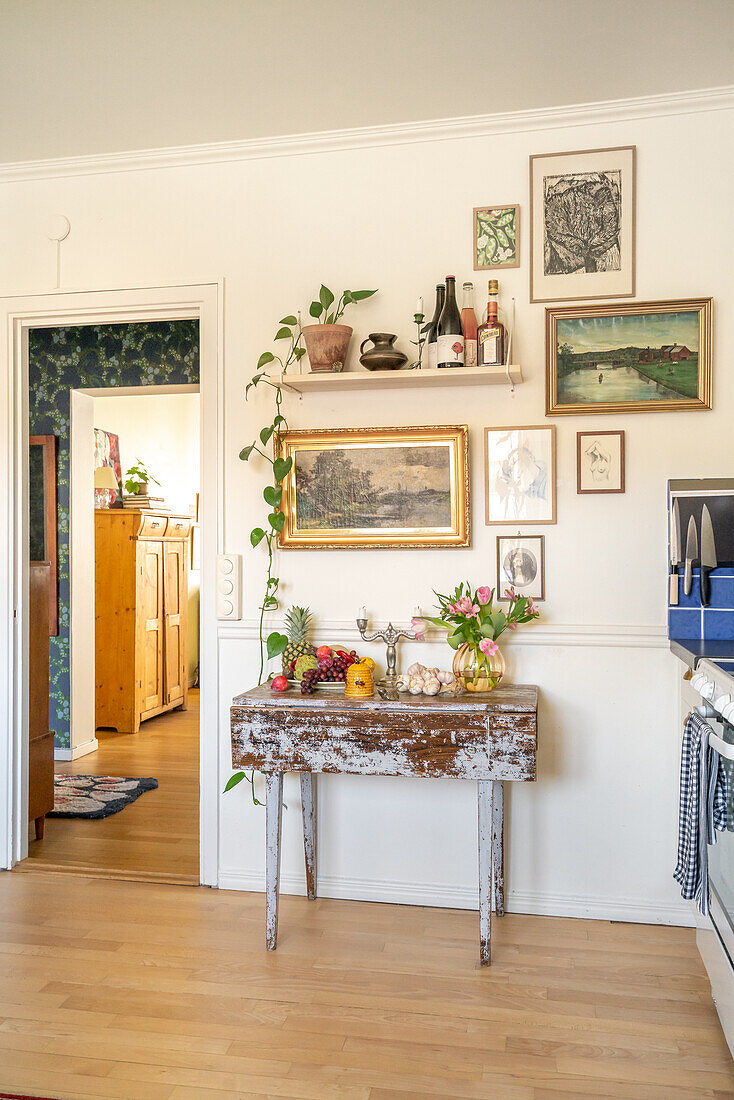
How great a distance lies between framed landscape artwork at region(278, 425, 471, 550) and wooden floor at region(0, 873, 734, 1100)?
1.31 metres

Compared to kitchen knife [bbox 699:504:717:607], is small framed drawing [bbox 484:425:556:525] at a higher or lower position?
higher

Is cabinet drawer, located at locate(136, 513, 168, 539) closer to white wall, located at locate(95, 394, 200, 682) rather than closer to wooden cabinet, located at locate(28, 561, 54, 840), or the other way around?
white wall, located at locate(95, 394, 200, 682)

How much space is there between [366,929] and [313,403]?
5.99 ft

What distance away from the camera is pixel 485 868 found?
8.69ft

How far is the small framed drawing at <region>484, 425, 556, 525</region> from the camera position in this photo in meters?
3.04

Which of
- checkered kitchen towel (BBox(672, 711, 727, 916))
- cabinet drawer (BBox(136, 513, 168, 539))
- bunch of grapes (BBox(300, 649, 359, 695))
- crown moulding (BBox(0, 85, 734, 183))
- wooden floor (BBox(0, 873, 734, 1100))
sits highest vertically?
crown moulding (BBox(0, 85, 734, 183))

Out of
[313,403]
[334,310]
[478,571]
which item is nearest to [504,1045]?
[478,571]

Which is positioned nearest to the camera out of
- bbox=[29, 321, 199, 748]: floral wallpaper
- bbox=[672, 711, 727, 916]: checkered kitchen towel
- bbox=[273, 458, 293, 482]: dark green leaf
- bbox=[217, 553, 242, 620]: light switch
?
bbox=[672, 711, 727, 916]: checkered kitchen towel

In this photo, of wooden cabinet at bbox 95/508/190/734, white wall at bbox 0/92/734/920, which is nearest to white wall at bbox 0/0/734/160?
white wall at bbox 0/92/734/920

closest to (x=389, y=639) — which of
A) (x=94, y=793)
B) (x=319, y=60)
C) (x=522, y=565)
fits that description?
(x=522, y=565)

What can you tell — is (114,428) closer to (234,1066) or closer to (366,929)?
(366,929)

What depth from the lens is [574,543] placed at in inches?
120

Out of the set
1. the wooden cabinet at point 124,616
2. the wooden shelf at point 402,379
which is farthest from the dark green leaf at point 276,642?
the wooden cabinet at point 124,616

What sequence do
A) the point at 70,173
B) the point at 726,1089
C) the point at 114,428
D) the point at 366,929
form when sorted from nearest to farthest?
the point at 726,1089 < the point at 366,929 < the point at 70,173 < the point at 114,428
